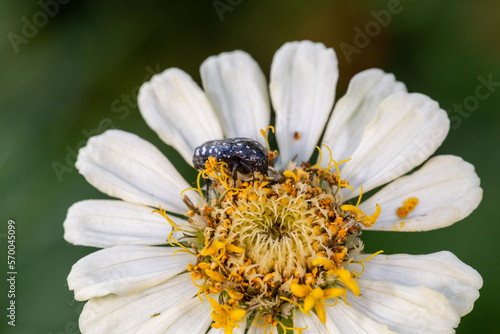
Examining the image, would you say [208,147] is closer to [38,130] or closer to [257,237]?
[257,237]

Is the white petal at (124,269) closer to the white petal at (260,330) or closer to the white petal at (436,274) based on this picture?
the white petal at (260,330)

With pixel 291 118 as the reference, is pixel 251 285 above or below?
below

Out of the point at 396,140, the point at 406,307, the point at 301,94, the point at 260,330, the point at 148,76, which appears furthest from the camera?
the point at 148,76

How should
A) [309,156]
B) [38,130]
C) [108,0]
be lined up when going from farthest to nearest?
[108,0] → [38,130] → [309,156]

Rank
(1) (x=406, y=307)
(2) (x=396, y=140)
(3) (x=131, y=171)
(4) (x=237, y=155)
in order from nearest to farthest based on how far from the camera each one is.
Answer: (1) (x=406, y=307) < (4) (x=237, y=155) < (2) (x=396, y=140) < (3) (x=131, y=171)

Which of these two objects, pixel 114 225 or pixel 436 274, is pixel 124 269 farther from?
pixel 436 274

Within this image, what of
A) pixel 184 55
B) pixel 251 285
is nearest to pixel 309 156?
pixel 251 285

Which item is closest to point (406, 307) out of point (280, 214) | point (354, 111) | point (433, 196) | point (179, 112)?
point (433, 196)
